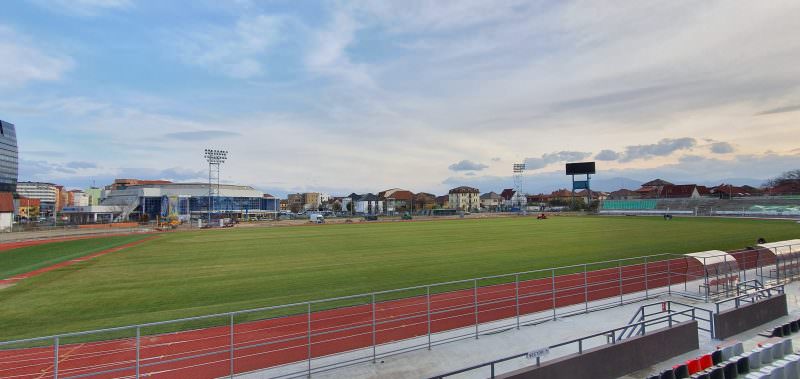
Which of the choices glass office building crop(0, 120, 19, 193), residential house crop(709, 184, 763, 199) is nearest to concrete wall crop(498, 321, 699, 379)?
residential house crop(709, 184, 763, 199)

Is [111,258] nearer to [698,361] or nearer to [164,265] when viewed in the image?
[164,265]

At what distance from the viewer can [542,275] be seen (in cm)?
1789

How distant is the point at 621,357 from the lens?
7738 mm

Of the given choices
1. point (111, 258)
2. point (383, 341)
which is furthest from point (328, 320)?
point (111, 258)

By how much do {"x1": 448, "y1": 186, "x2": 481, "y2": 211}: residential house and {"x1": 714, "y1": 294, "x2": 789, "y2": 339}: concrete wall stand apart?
165 meters

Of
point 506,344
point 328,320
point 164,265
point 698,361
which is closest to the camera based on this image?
point 698,361

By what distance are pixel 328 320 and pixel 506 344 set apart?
5.64 metres

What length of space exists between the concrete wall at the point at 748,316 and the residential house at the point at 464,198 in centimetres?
16471

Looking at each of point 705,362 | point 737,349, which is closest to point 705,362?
point 705,362

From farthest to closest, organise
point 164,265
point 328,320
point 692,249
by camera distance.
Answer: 1. point 692,249
2. point 164,265
3. point 328,320

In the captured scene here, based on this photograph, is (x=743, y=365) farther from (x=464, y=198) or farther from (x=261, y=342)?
(x=464, y=198)

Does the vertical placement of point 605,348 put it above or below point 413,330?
above

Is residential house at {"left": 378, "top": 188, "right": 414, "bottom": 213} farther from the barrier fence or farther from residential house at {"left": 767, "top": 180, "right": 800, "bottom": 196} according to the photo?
the barrier fence

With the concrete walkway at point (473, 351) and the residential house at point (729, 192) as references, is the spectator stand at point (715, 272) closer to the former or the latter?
the concrete walkway at point (473, 351)
